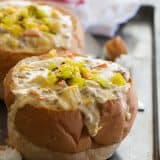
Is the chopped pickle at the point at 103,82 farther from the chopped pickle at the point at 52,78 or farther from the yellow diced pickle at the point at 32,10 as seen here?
the yellow diced pickle at the point at 32,10

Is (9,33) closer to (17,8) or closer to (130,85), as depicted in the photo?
(17,8)

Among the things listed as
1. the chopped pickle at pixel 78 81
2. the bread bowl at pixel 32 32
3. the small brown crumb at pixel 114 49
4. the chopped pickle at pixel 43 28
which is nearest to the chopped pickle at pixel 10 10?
the bread bowl at pixel 32 32

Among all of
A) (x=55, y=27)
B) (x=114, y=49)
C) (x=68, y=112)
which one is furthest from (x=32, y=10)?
(x=68, y=112)

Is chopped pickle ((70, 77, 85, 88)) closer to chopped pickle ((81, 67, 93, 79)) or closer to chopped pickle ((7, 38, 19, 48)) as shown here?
chopped pickle ((81, 67, 93, 79))

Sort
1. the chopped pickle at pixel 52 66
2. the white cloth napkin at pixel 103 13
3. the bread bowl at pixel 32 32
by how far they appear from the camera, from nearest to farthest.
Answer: the chopped pickle at pixel 52 66 < the bread bowl at pixel 32 32 < the white cloth napkin at pixel 103 13

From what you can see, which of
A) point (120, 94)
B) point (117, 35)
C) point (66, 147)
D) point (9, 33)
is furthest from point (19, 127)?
point (117, 35)

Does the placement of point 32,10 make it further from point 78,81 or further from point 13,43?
point 78,81
